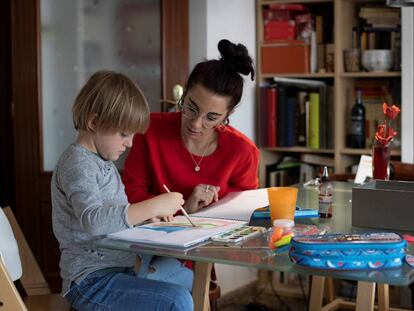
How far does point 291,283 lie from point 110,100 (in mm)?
2351

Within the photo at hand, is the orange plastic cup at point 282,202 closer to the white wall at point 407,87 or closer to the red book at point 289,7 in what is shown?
the white wall at point 407,87

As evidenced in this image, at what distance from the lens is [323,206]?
2.08 meters

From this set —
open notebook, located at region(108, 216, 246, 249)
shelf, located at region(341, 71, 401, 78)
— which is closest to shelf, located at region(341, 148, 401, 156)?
shelf, located at region(341, 71, 401, 78)

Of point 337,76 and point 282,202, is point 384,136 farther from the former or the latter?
point 337,76

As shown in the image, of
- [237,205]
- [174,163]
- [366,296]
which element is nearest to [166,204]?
[237,205]

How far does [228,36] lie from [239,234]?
212 cm

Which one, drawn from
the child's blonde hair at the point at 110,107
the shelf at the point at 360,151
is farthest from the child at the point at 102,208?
the shelf at the point at 360,151

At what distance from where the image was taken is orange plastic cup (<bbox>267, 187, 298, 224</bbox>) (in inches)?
75.5

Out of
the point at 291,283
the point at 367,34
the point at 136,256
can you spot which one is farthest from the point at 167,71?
the point at 136,256

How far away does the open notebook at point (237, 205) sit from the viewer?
208 cm

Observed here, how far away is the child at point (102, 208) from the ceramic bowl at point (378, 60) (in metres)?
1.98

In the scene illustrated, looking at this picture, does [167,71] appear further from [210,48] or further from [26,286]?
[26,286]

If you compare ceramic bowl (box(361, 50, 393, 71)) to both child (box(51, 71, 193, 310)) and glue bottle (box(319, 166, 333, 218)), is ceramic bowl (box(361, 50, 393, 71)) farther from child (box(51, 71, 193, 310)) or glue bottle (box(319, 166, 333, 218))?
child (box(51, 71, 193, 310))

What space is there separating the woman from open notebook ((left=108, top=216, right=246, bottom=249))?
0.46 m
